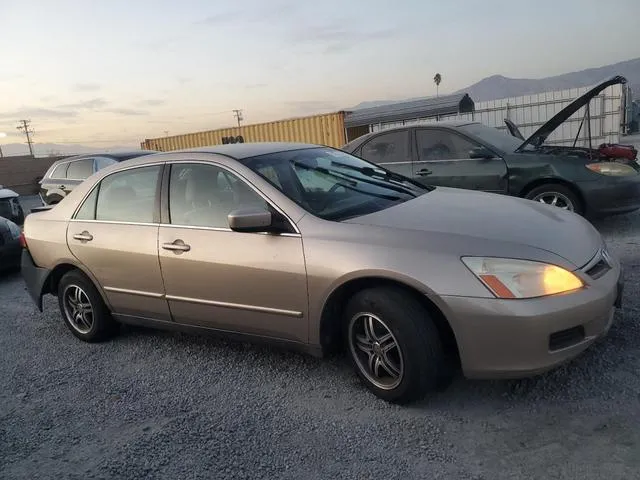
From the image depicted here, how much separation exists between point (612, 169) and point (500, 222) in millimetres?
4014

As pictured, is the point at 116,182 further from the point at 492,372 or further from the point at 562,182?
the point at 562,182

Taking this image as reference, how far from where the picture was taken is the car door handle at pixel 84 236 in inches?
167

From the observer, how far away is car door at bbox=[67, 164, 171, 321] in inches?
153

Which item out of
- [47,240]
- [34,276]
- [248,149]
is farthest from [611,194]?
[34,276]

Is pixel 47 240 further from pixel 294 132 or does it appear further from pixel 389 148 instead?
pixel 294 132

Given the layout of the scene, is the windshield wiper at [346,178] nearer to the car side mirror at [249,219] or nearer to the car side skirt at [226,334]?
the car side mirror at [249,219]

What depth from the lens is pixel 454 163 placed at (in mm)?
6988

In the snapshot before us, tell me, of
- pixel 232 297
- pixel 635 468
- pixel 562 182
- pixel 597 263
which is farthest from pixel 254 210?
pixel 562 182

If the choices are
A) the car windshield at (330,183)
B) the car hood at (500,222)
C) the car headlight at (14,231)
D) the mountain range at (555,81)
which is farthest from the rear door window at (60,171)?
the mountain range at (555,81)

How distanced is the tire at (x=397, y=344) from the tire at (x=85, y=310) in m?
2.30

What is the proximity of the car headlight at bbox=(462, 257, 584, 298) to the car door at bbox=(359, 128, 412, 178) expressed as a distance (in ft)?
15.4

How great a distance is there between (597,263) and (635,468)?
1.10 meters

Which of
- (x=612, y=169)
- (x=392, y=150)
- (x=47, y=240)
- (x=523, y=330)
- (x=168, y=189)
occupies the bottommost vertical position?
(x=523, y=330)

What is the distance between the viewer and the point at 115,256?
4.05m
